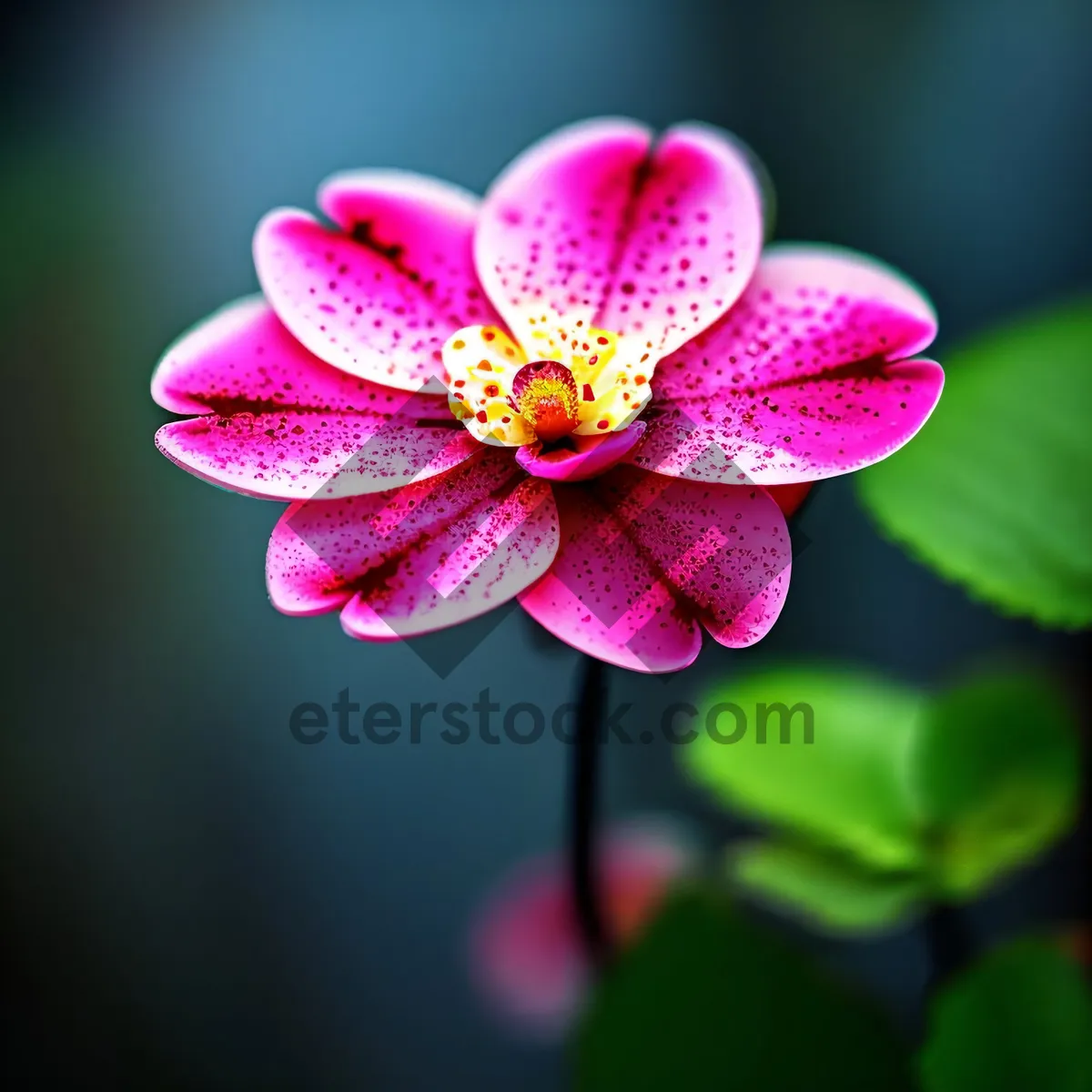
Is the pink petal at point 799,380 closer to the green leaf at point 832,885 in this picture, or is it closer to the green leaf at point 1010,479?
the green leaf at point 1010,479

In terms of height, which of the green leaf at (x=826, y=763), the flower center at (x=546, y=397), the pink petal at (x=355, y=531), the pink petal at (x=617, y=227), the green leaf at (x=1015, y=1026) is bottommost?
the green leaf at (x=826, y=763)

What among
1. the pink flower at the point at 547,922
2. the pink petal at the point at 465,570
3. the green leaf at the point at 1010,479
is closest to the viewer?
the pink petal at the point at 465,570

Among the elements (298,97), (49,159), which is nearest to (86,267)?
(49,159)

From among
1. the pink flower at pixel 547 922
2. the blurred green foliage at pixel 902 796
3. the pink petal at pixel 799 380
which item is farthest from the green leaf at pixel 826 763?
Result: the pink petal at pixel 799 380

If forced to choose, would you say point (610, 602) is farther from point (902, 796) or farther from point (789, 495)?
point (902, 796)

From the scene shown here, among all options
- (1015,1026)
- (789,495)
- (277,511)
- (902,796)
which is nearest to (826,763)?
(902,796)

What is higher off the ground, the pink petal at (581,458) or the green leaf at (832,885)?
the pink petal at (581,458)

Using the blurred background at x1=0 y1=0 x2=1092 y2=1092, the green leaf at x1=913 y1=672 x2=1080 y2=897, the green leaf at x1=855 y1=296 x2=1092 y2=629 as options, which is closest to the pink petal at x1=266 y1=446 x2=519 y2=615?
the green leaf at x1=855 y1=296 x2=1092 y2=629
